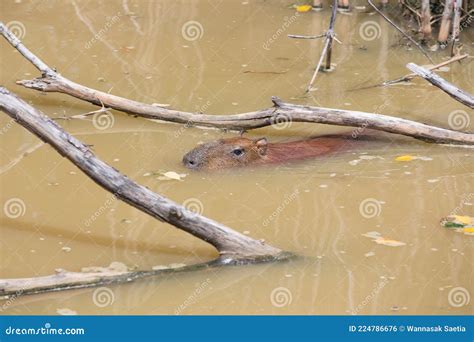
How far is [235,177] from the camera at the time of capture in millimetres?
8898

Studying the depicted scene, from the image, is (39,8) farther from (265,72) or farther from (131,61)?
(265,72)

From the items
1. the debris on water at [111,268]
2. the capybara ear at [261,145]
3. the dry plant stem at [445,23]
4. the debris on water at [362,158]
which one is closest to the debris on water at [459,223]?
the debris on water at [362,158]

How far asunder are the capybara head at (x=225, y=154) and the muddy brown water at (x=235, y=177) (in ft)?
0.44

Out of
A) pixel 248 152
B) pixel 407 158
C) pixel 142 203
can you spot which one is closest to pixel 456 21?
pixel 407 158

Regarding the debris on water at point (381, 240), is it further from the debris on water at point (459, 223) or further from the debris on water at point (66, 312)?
the debris on water at point (66, 312)

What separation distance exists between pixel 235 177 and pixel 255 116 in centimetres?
78

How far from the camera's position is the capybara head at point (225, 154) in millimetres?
8883

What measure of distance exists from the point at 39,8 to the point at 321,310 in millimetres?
8513

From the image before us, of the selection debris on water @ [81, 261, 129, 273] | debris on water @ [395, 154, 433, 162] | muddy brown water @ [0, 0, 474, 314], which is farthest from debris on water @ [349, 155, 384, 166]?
debris on water @ [81, 261, 129, 273]

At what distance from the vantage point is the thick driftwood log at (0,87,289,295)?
691cm

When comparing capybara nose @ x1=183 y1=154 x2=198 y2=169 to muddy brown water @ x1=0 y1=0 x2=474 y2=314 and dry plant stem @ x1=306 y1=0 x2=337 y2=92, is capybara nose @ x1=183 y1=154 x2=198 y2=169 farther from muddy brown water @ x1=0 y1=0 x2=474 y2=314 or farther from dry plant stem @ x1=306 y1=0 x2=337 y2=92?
dry plant stem @ x1=306 y1=0 x2=337 y2=92

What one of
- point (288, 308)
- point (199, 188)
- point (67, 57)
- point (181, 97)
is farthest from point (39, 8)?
point (288, 308)

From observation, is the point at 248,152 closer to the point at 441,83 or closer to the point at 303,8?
the point at 441,83

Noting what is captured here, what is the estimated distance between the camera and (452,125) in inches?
386
